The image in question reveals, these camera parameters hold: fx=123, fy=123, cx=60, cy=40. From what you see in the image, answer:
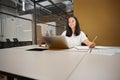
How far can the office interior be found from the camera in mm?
2891

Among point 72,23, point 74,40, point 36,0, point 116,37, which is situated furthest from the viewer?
point 36,0

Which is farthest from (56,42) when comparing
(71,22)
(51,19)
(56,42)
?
(51,19)

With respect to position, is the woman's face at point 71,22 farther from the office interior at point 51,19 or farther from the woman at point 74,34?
the office interior at point 51,19

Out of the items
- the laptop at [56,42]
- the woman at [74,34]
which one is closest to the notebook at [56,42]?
the laptop at [56,42]

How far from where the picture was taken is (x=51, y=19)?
22.2ft

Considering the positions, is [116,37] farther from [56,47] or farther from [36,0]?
[36,0]

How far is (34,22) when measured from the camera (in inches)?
194

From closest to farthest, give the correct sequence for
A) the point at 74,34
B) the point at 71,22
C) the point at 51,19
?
the point at 74,34 < the point at 71,22 < the point at 51,19

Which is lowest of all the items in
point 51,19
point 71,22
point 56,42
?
point 56,42

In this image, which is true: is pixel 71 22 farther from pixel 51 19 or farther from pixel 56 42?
pixel 51 19

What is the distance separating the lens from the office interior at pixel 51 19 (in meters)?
2.89

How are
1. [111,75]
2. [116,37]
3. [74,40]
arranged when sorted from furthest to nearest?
[116,37] < [74,40] < [111,75]

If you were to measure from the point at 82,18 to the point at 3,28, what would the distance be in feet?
10.7

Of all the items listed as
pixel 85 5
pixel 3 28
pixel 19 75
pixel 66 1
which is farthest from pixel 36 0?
pixel 19 75
